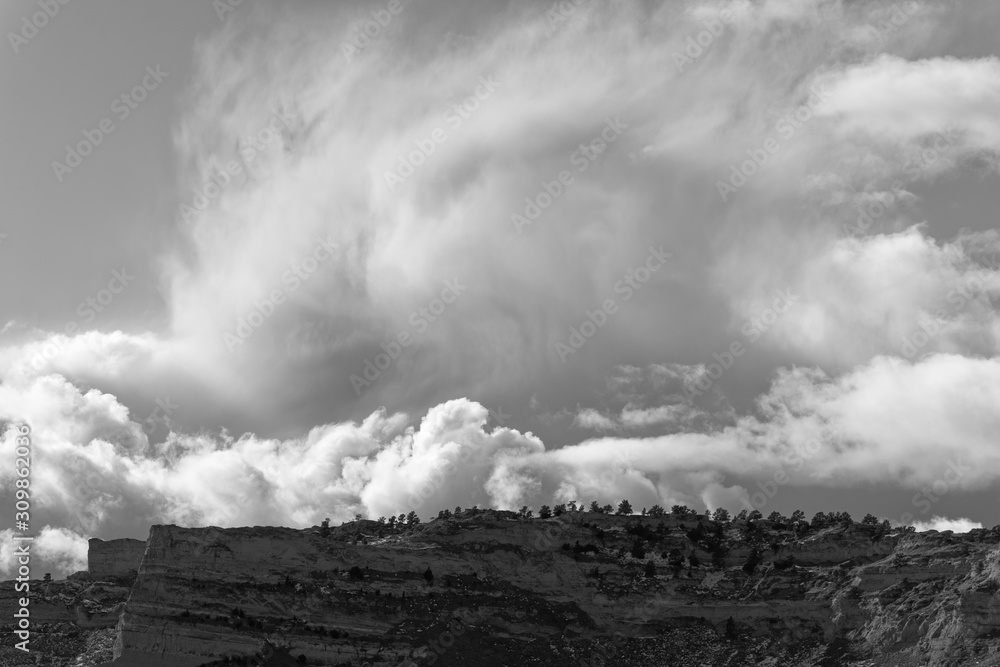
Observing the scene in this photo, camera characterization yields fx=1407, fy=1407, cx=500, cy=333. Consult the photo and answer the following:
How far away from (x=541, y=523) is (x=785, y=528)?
24.2 m

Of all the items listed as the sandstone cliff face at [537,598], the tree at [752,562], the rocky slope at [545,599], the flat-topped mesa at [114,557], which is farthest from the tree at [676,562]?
the flat-topped mesa at [114,557]

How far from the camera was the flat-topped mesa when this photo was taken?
13088 cm

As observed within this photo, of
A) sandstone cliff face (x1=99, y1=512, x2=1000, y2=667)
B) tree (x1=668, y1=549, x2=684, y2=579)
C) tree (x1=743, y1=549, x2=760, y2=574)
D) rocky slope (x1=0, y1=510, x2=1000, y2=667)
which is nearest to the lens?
rocky slope (x1=0, y1=510, x2=1000, y2=667)

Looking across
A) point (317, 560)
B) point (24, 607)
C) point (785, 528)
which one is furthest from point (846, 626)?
point (24, 607)

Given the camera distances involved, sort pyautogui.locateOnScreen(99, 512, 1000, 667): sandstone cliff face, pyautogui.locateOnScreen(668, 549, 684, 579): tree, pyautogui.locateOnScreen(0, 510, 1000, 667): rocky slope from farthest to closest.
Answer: pyautogui.locateOnScreen(668, 549, 684, 579): tree, pyautogui.locateOnScreen(99, 512, 1000, 667): sandstone cliff face, pyautogui.locateOnScreen(0, 510, 1000, 667): rocky slope

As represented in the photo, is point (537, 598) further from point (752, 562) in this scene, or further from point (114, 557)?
point (114, 557)

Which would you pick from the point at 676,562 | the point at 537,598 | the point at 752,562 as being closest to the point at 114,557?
the point at 537,598

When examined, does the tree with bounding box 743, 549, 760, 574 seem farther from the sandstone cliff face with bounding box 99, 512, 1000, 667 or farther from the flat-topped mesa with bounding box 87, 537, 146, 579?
the flat-topped mesa with bounding box 87, 537, 146, 579

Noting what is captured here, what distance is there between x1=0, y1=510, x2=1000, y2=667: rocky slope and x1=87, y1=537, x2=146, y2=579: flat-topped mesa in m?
3.76

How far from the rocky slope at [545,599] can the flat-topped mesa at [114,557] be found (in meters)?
3.76

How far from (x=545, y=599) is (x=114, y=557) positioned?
40902 mm

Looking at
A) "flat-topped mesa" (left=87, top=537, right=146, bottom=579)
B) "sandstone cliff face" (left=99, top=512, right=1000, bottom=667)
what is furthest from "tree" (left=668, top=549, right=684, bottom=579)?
"flat-topped mesa" (left=87, top=537, right=146, bottom=579)

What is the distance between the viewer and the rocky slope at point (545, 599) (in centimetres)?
11300

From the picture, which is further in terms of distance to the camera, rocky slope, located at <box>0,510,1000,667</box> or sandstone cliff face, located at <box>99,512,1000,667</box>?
sandstone cliff face, located at <box>99,512,1000,667</box>
